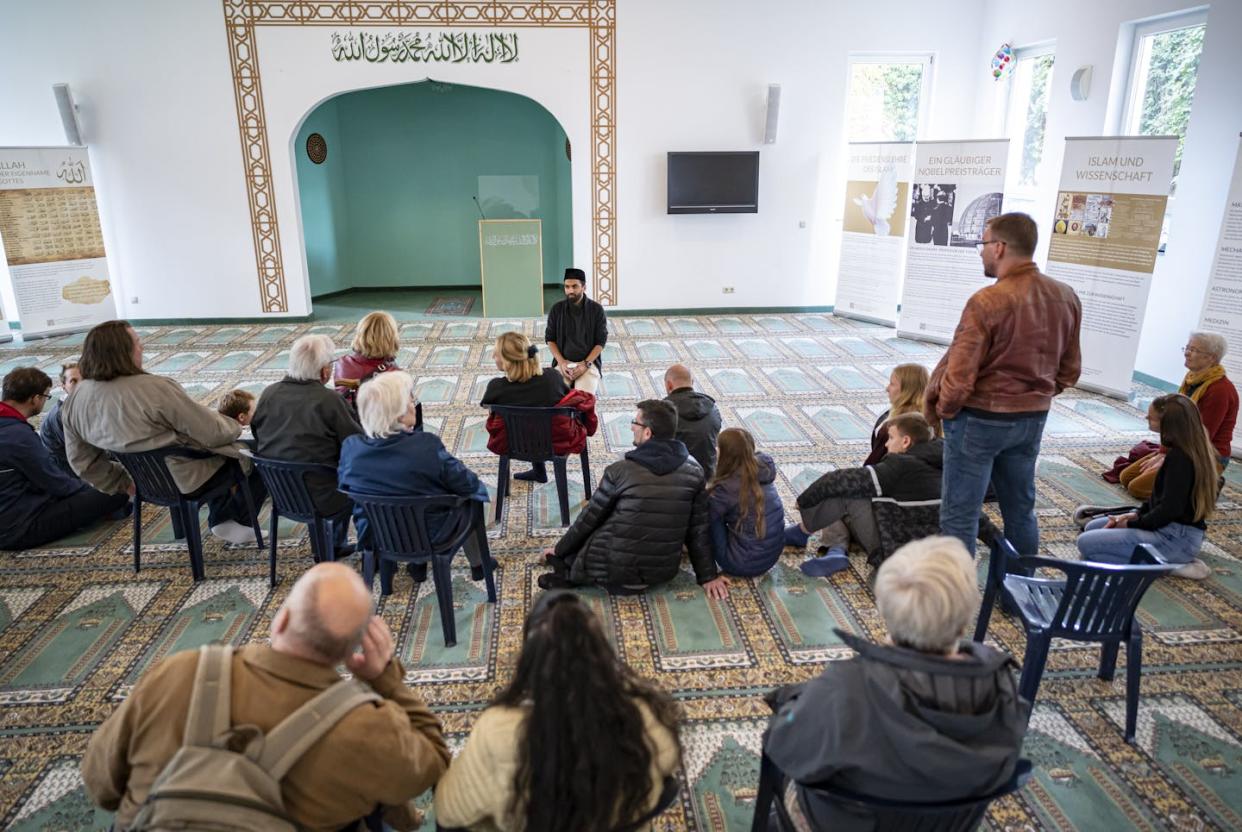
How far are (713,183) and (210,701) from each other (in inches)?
345

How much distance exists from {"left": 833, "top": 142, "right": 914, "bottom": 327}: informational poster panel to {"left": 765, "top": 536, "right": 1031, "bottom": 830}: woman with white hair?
7.89 metres

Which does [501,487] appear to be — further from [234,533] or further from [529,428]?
[234,533]

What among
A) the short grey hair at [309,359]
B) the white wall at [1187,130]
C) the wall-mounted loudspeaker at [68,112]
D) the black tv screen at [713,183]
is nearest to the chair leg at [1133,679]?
the short grey hair at [309,359]

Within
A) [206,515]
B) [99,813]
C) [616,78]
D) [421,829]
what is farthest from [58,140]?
[421,829]

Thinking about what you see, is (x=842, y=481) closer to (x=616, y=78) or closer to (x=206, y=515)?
(x=206, y=515)

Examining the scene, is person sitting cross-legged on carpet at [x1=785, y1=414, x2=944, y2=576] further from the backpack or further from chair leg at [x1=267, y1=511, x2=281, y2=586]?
the backpack

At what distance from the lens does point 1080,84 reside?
24.4 feet

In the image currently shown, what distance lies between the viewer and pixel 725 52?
362 inches

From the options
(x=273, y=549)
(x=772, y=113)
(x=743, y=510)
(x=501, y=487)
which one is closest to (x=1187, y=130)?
(x=772, y=113)

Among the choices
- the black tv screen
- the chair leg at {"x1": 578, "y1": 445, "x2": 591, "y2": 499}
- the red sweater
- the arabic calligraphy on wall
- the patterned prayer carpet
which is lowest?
the patterned prayer carpet

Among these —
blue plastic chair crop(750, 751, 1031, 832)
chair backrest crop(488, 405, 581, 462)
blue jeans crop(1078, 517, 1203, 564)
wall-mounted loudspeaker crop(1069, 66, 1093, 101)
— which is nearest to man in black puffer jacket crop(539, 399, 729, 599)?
chair backrest crop(488, 405, 581, 462)

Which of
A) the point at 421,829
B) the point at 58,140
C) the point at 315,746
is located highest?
the point at 58,140

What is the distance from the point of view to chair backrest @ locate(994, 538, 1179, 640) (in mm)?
2502

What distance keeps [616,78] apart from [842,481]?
694cm
